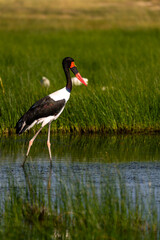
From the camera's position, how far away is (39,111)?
34.5 ft

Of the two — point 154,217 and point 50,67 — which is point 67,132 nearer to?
point 154,217

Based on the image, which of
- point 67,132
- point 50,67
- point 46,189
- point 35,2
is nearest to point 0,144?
point 67,132

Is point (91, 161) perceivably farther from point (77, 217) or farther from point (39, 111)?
point (77, 217)

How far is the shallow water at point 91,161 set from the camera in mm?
8609

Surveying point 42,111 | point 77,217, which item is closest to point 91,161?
point 42,111

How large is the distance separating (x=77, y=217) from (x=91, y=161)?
347 centimetres

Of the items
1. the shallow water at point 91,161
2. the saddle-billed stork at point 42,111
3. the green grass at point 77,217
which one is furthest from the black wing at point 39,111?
the green grass at point 77,217

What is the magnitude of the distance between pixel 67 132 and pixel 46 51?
14807mm

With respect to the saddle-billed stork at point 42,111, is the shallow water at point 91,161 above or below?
below

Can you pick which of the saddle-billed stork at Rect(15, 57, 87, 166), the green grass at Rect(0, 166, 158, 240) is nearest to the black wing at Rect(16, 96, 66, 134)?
the saddle-billed stork at Rect(15, 57, 87, 166)

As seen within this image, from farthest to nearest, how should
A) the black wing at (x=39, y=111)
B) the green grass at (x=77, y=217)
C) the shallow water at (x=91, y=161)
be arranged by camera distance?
1. the black wing at (x=39, y=111)
2. the shallow water at (x=91, y=161)
3. the green grass at (x=77, y=217)

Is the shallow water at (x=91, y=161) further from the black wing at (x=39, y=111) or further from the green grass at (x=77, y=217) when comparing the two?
the black wing at (x=39, y=111)

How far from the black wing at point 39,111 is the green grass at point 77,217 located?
9.19ft

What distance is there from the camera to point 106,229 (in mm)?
6375
